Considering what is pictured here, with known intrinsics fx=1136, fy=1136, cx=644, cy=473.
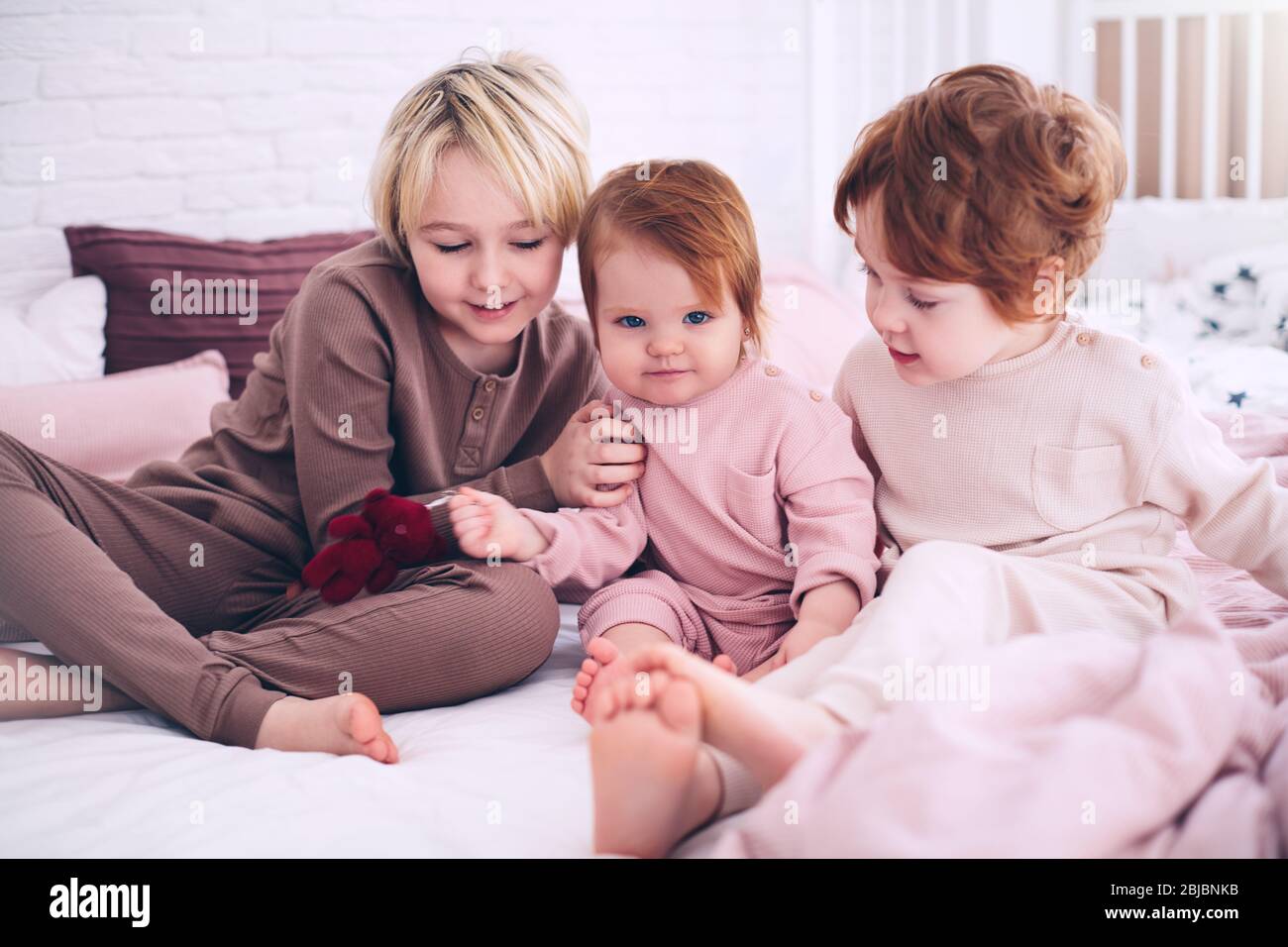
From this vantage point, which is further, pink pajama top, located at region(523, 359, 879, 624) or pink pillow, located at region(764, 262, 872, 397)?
pink pillow, located at region(764, 262, 872, 397)

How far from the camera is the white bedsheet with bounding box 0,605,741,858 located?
2.56 feet

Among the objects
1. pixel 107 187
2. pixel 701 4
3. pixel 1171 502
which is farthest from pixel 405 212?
pixel 701 4

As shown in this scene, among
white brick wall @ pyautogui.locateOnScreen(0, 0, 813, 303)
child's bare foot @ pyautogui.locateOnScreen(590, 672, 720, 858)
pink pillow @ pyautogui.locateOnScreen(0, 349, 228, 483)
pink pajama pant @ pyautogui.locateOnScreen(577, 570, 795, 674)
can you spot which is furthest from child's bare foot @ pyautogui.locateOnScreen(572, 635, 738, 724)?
white brick wall @ pyautogui.locateOnScreen(0, 0, 813, 303)

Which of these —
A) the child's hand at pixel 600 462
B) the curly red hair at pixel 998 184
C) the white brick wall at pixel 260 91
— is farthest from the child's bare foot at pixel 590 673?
the white brick wall at pixel 260 91

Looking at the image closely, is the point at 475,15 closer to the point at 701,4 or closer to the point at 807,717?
the point at 701,4

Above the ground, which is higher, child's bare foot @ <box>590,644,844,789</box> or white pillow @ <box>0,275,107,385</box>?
white pillow @ <box>0,275,107,385</box>

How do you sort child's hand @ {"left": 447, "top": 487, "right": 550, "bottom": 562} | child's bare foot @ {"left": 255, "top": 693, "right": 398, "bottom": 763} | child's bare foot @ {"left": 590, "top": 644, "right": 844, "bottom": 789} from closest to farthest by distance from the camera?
child's bare foot @ {"left": 590, "top": 644, "right": 844, "bottom": 789}
child's bare foot @ {"left": 255, "top": 693, "right": 398, "bottom": 763}
child's hand @ {"left": 447, "top": 487, "right": 550, "bottom": 562}

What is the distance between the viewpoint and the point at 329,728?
3.11 feet

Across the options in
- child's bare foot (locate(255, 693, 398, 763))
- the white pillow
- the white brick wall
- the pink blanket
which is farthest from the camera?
the white brick wall

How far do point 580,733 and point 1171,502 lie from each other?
0.59 meters

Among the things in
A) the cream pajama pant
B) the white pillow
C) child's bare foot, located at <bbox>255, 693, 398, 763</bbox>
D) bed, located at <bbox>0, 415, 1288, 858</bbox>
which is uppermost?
the white pillow

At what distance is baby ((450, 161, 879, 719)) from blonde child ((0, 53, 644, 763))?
0.04m

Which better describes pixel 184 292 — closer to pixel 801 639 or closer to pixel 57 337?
pixel 57 337

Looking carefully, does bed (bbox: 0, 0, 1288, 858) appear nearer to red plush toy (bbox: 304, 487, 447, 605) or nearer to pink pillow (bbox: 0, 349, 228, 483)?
red plush toy (bbox: 304, 487, 447, 605)
